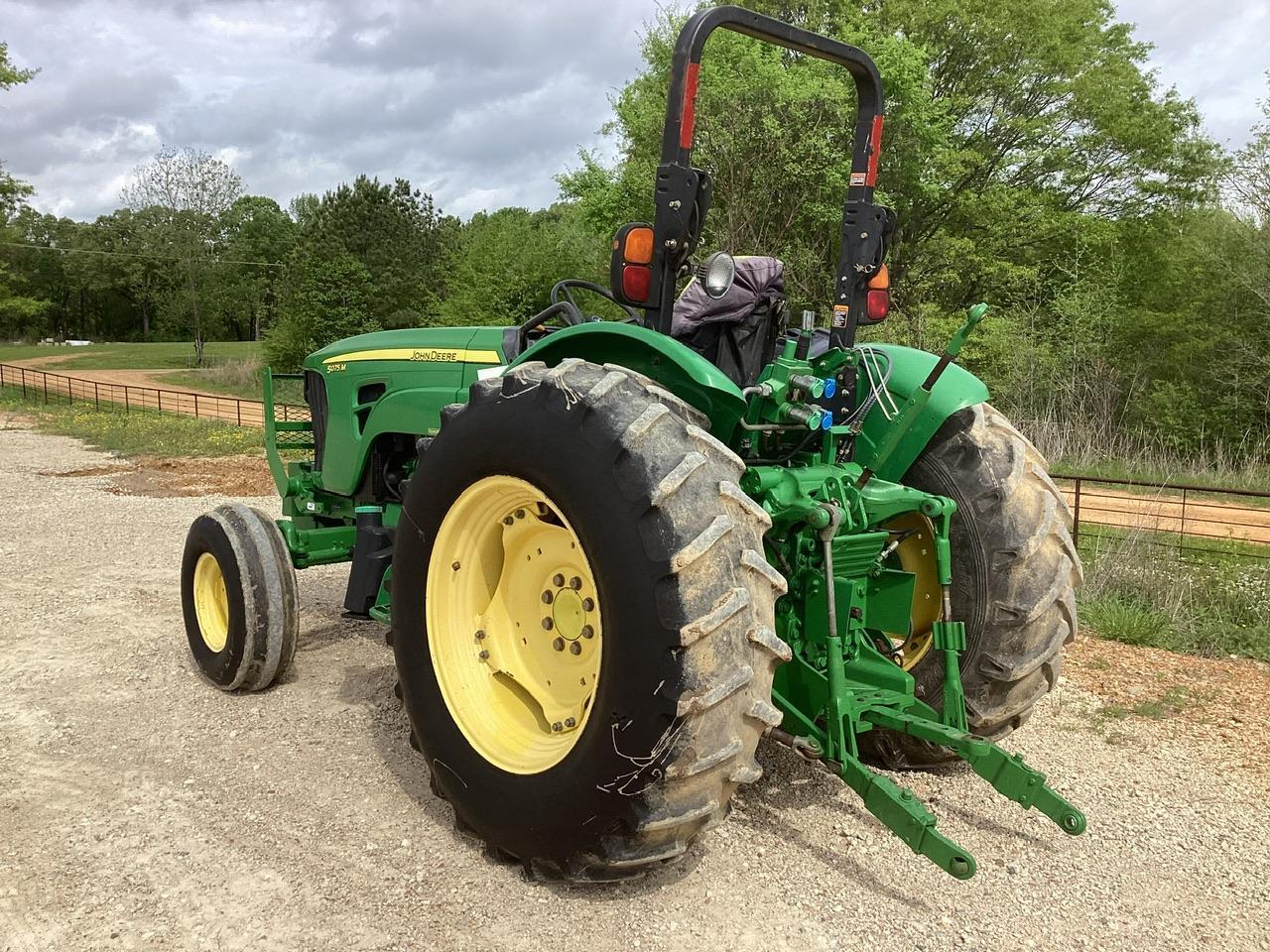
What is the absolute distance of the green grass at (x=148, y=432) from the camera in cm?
1599

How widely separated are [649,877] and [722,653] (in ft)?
3.15

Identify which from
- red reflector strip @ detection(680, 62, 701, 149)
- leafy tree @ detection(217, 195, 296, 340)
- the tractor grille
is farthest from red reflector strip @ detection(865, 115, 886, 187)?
leafy tree @ detection(217, 195, 296, 340)

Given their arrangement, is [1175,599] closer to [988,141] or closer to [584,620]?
[584,620]

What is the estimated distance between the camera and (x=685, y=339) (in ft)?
11.1

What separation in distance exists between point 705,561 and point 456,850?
1.43 m

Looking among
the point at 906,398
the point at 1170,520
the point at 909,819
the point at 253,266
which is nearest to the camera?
the point at 909,819

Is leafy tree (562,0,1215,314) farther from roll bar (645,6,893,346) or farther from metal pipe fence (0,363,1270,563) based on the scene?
roll bar (645,6,893,346)

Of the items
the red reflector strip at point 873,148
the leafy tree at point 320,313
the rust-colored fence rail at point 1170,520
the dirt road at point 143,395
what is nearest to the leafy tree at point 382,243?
the leafy tree at point 320,313

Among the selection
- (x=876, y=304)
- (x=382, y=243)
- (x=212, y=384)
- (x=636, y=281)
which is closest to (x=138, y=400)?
(x=212, y=384)

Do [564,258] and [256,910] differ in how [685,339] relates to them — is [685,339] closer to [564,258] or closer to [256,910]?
[256,910]

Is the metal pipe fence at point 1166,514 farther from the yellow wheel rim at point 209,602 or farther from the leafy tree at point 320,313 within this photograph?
the leafy tree at point 320,313

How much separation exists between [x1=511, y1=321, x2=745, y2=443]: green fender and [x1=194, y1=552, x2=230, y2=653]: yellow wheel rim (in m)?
2.41

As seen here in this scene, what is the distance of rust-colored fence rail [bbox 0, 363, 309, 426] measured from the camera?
21953mm

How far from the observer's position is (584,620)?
2896 millimetres
